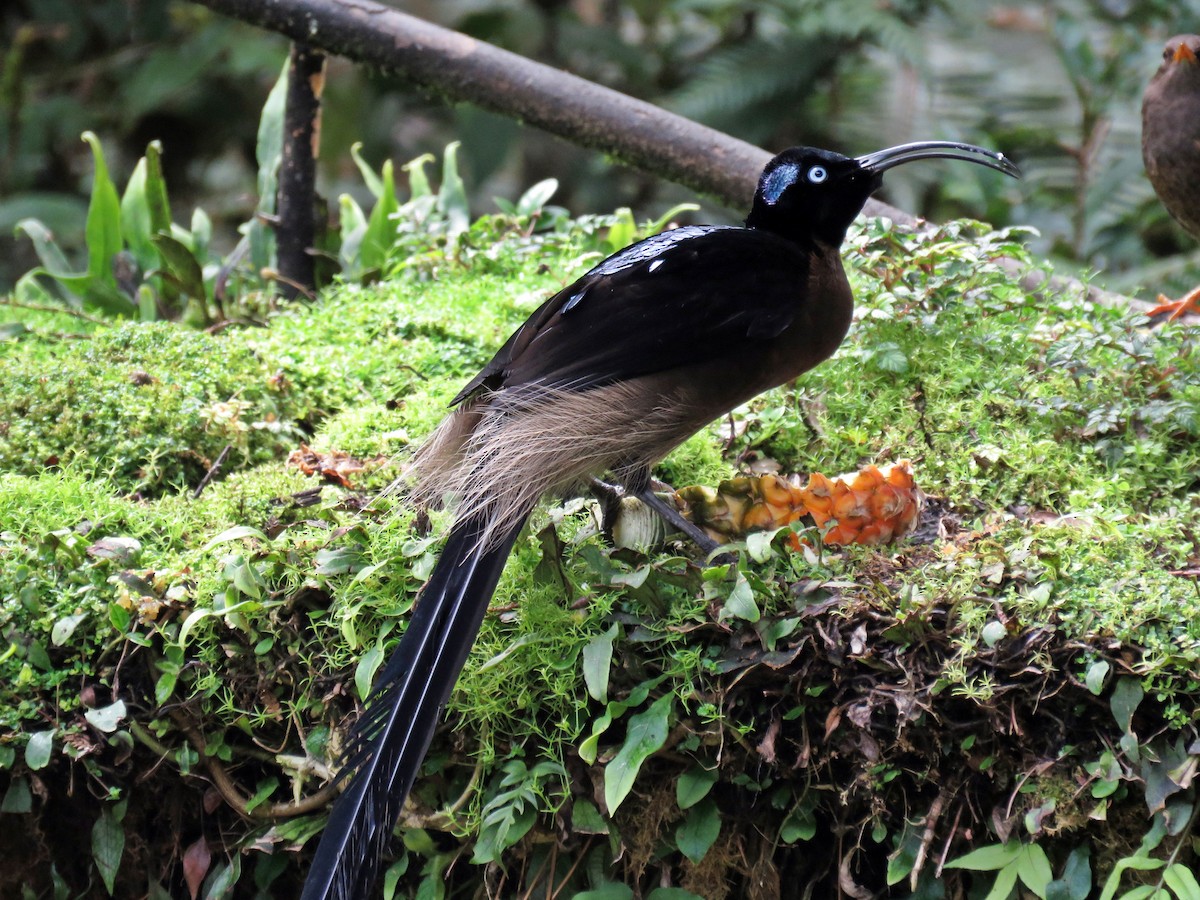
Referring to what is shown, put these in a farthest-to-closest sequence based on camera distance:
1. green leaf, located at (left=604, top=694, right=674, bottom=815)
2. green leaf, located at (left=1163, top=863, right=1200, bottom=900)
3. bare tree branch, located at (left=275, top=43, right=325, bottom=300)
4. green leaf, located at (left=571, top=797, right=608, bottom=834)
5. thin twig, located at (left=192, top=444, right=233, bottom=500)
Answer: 1. bare tree branch, located at (left=275, top=43, right=325, bottom=300)
2. thin twig, located at (left=192, top=444, right=233, bottom=500)
3. green leaf, located at (left=571, top=797, right=608, bottom=834)
4. green leaf, located at (left=604, top=694, right=674, bottom=815)
5. green leaf, located at (left=1163, top=863, right=1200, bottom=900)

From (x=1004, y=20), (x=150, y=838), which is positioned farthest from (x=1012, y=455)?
(x=1004, y=20)

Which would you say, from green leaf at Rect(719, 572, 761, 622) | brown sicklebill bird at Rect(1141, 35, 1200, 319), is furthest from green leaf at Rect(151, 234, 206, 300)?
brown sicklebill bird at Rect(1141, 35, 1200, 319)

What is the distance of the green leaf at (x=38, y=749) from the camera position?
6.82ft

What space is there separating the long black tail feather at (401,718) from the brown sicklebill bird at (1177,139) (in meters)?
2.03

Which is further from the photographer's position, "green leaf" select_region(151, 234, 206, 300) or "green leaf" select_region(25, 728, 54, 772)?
"green leaf" select_region(151, 234, 206, 300)

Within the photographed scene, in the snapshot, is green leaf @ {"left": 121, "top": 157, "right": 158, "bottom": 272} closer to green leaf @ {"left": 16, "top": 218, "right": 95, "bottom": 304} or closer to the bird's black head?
green leaf @ {"left": 16, "top": 218, "right": 95, "bottom": 304}

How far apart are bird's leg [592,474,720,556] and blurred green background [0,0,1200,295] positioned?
10.5ft

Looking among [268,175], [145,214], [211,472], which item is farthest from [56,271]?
[211,472]

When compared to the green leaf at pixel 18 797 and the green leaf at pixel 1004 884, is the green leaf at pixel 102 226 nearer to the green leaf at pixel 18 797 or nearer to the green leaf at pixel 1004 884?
the green leaf at pixel 18 797

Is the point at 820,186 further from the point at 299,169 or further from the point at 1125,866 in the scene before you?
the point at 299,169

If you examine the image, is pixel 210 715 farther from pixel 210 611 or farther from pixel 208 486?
pixel 208 486

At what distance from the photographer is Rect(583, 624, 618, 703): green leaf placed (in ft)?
6.42

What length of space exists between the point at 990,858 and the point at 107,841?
159cm

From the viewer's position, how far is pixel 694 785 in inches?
77.1
